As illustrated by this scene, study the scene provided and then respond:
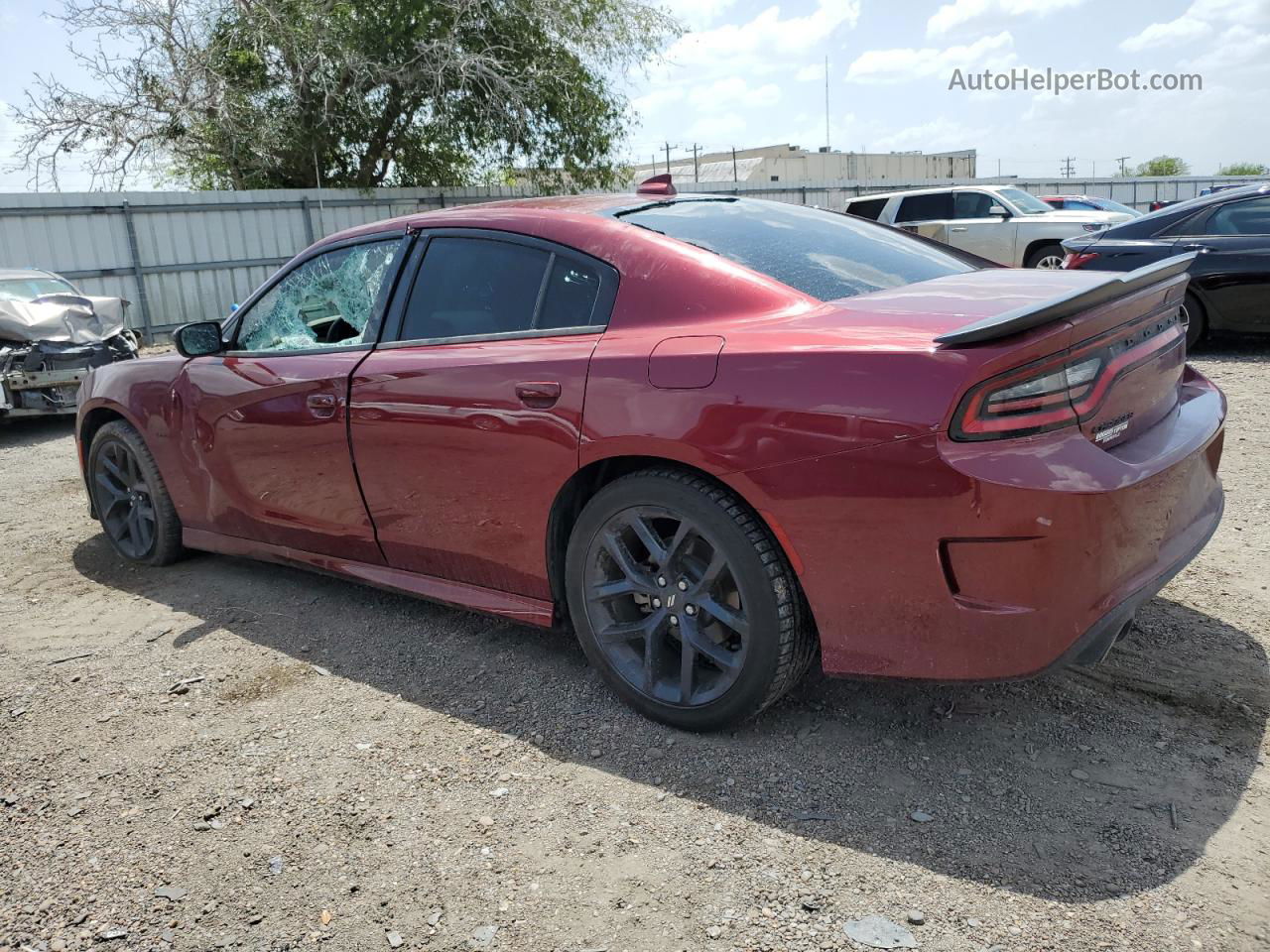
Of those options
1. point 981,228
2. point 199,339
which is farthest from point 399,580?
point 981,228

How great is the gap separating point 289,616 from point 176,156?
18.4 meters

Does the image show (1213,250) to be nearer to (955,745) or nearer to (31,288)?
(955,745)

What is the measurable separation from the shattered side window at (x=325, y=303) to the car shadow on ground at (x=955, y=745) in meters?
1.16

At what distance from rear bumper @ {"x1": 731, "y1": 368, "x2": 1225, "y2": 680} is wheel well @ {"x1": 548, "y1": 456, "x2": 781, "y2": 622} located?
39cm

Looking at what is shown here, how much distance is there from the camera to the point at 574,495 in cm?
313

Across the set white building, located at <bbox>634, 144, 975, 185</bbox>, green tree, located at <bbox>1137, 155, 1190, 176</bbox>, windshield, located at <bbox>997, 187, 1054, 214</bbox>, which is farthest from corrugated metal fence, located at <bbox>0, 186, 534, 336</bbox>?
green tree, located at <bbox>1137, 155, 1190, 176</bbox>

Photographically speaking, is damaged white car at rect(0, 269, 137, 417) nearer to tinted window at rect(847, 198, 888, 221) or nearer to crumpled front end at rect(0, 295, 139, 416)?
crumpled front end at rect(0, 295, 139, 416)

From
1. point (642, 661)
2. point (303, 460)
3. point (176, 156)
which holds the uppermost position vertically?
point (176, 156)

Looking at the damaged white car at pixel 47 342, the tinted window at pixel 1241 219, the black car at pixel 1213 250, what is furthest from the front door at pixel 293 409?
the tinted window at pixel 1241 219

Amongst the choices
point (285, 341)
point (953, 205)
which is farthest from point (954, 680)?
point (953, 205)

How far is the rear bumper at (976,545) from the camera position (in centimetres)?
232

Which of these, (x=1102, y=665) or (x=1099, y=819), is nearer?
(x=1099, y=819)

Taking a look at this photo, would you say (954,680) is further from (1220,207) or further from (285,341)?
(1220,207)

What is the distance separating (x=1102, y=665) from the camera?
10.5 feet
